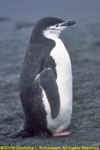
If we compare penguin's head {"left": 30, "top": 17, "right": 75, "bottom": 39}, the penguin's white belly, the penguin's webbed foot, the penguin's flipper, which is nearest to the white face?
penguin's head {"left": 30, "top": 17, "right": 75, "bottom": 39}

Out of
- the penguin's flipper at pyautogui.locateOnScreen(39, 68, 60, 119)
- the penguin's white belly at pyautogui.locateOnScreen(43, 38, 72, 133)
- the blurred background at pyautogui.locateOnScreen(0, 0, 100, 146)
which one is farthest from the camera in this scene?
the blurred background at pyautogui.locateOnScreen(0, 0, 100, 146)

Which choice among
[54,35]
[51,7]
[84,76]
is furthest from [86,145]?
[51,7]

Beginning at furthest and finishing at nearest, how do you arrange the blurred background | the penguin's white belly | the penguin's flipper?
1. the blurred background
2. the penguin's white belly
3. the penguin's flipper

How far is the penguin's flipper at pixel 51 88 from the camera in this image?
5.46 meters

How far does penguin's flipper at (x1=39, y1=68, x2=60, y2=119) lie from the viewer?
546 centimetres

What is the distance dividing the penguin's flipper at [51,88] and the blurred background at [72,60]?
1.29ft

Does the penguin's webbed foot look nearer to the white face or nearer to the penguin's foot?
the penguin's foot

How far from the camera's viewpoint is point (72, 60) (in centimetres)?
1016

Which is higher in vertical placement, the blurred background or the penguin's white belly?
the penguin's white belly

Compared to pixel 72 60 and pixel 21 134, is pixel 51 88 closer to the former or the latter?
pixel 21 134

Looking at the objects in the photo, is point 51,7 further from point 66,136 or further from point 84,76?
point 66,136

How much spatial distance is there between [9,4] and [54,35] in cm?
1639

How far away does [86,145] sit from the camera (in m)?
5.02

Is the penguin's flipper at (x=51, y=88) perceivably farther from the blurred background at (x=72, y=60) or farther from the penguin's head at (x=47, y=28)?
the penguin's head at (x=47, y=28)
